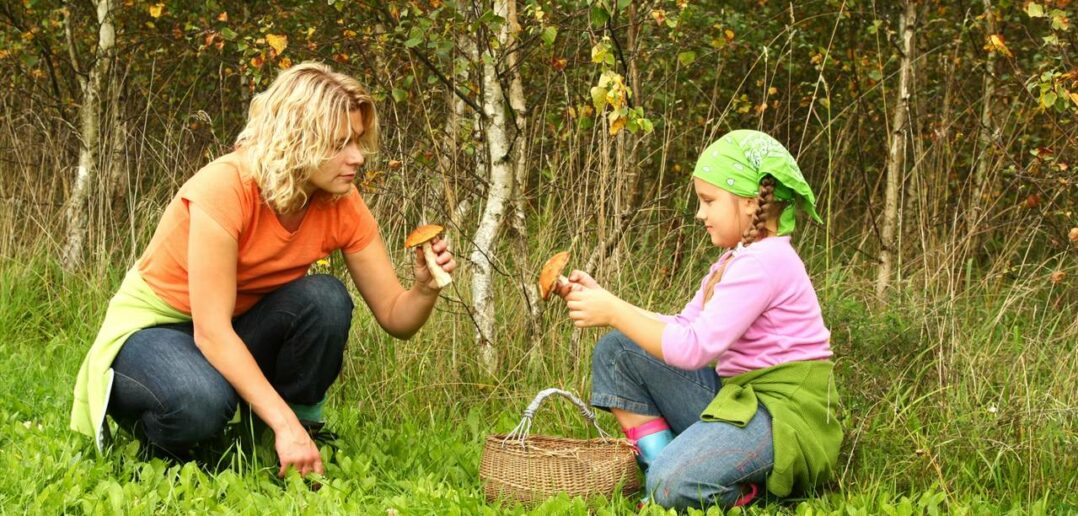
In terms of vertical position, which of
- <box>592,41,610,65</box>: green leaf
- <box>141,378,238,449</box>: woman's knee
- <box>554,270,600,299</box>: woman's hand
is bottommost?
<box>141,378,238,449</box>: woman's knee

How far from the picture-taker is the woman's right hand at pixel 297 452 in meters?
2.84

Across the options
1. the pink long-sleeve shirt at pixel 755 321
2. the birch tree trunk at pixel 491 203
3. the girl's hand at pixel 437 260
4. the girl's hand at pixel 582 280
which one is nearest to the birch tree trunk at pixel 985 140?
the pink long-sleeve shirt at pixel 755 321

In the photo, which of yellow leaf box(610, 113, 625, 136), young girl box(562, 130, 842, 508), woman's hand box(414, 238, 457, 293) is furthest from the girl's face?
woman's hand box(414, 238, 457, 293)

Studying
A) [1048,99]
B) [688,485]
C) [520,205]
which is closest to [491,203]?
[520,205]

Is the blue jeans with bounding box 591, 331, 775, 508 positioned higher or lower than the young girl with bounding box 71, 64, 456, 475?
lower

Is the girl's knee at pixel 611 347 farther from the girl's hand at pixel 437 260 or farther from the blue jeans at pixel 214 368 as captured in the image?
the blue jeans at pixel 214 368

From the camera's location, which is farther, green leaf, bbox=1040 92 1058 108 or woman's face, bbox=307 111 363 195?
green leaf, bbox=1040 92 1058 108

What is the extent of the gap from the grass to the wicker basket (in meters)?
0.04

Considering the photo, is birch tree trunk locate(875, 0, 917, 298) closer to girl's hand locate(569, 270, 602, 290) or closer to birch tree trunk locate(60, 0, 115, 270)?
girl's hand locate(569, 270, 602, 290)

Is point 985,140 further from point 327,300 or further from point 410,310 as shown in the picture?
point 327,300

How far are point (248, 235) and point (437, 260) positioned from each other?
50 cm

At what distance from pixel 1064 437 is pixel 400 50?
8.67ft

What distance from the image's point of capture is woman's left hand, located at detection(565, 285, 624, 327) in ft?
9.04

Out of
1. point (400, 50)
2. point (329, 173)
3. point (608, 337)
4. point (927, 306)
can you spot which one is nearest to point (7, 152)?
point (400, 50)
